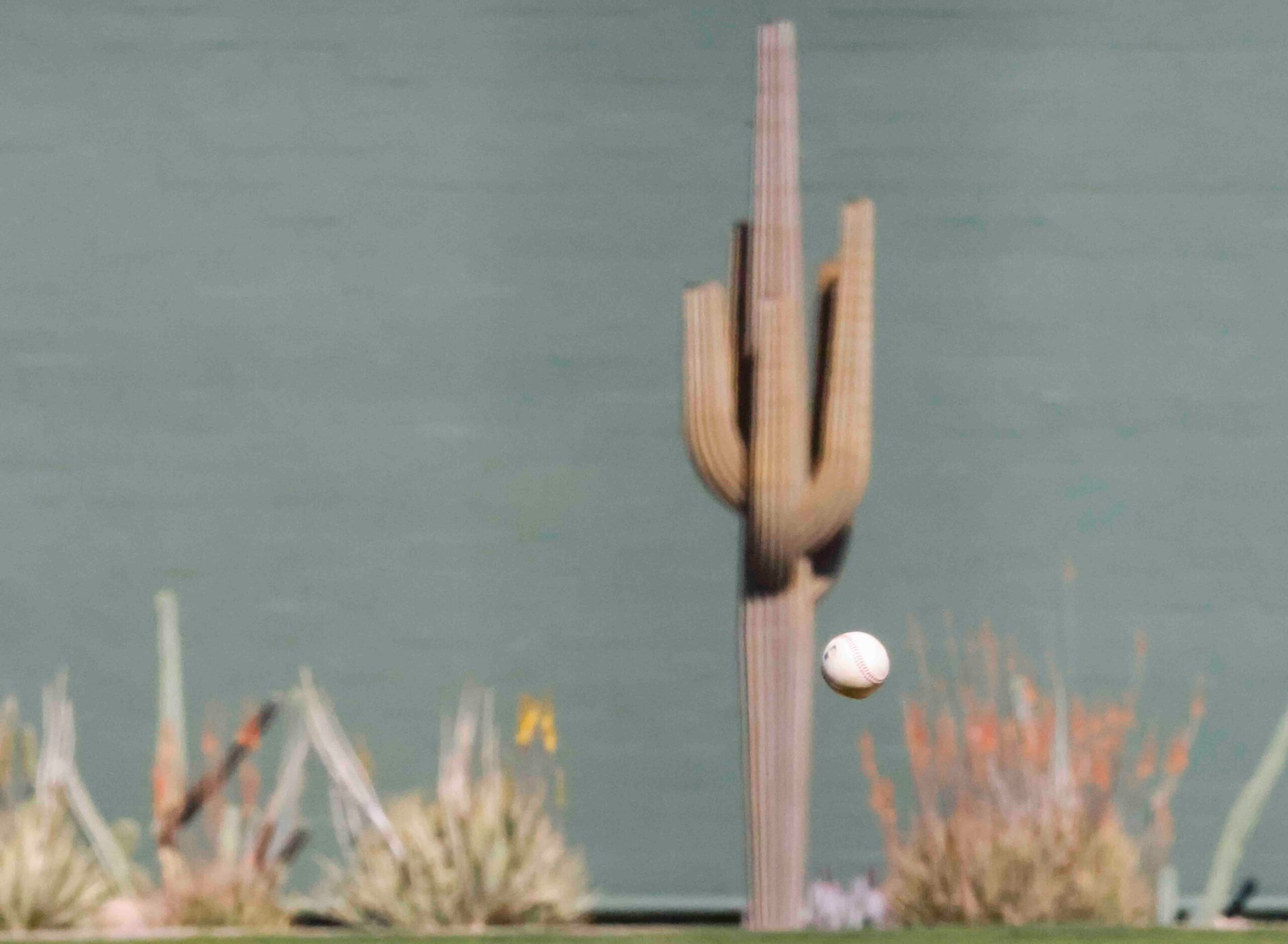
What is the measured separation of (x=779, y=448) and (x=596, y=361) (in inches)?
60.4

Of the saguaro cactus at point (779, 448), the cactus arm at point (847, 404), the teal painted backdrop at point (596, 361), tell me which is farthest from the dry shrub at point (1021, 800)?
the cactus arm at point (847, 404)

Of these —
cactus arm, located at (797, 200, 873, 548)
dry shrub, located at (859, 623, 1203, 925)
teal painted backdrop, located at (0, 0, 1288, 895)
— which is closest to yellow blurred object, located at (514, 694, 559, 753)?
teal painted backdrop, located at (0, 0, 1288, 895)

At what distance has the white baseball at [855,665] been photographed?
8117mm

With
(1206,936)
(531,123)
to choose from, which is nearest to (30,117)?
(531,123)

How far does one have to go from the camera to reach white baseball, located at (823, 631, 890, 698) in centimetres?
812

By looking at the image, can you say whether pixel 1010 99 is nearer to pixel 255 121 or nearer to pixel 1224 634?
pixel 1224 634

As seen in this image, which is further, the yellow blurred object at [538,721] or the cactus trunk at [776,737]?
the yellow blurred object at [538,721]

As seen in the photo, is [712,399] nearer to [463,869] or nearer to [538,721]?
[538,721]

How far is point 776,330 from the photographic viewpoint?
8.20m

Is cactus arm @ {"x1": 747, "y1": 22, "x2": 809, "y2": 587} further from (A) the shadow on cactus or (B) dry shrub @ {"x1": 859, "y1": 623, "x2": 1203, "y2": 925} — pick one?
(A) the shadow on cactus

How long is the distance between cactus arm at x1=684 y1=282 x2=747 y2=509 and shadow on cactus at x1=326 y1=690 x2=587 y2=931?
156 centimetres

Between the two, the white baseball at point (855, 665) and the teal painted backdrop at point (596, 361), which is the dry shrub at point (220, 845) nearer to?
the teal painted backdrop at point (596, 361)

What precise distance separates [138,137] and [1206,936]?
5.83 meters

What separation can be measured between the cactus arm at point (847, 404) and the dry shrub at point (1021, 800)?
1.20m
